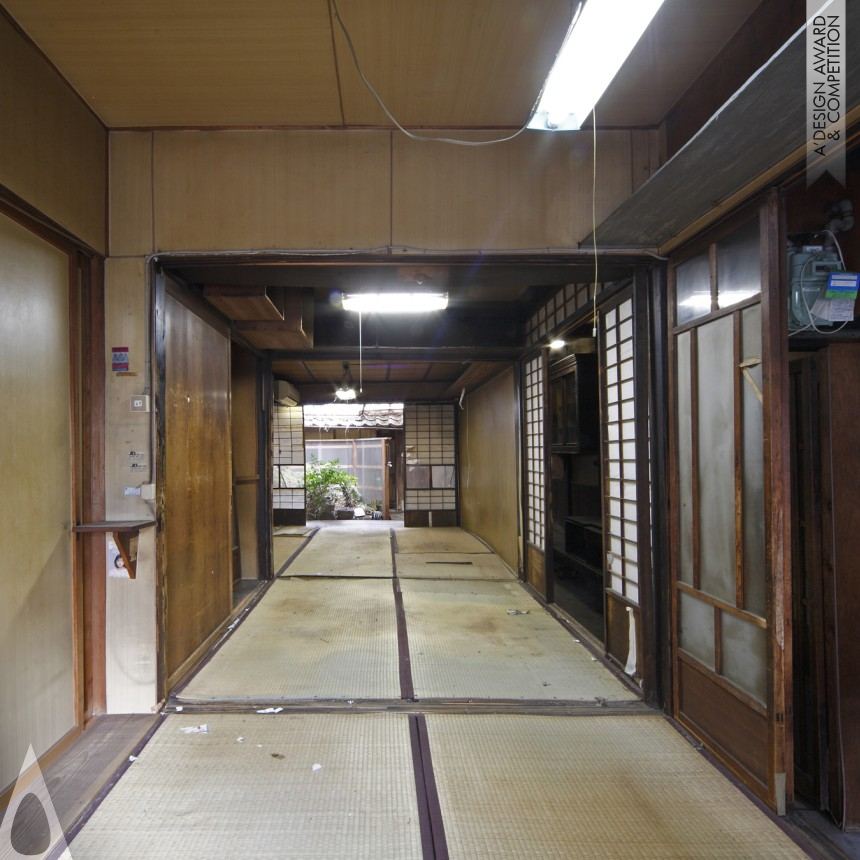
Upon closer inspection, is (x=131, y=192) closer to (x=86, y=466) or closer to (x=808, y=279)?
(x=86, y=466)

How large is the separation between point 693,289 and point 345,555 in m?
5.20

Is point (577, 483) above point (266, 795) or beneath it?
above

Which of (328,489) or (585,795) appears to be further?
(328,489)

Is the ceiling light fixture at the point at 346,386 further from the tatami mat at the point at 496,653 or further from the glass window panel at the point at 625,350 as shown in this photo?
the glass window panel at the point at 625,350

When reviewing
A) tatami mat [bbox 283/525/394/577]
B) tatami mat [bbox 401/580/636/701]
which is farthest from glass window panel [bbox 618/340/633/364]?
tatami mat [bbox 283/525/394/577]

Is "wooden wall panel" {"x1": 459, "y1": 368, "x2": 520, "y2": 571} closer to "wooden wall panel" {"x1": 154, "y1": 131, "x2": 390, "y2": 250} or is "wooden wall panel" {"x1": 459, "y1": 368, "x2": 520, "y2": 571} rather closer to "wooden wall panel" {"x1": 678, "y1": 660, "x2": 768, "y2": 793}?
"wooden wall panel" {"x1": 678, "y1": 660, "x2": 768, "y2": 793}

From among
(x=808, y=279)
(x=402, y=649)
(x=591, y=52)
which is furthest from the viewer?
(x=402, y=649)

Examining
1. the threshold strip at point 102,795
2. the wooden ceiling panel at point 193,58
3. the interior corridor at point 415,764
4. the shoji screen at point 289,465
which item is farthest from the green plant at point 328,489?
the wooden ceiling panel at point 193,58

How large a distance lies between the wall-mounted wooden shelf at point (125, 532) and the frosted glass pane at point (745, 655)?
2658 millimetres

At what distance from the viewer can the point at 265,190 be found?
2682 millimetres

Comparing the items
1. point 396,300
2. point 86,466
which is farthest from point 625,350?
point 86,466

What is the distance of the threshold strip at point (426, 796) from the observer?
5.50 ft

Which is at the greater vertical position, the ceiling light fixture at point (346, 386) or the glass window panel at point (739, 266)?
the ceiling light fixture at point (346, 386)

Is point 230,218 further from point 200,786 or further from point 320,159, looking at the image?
point 200,786
